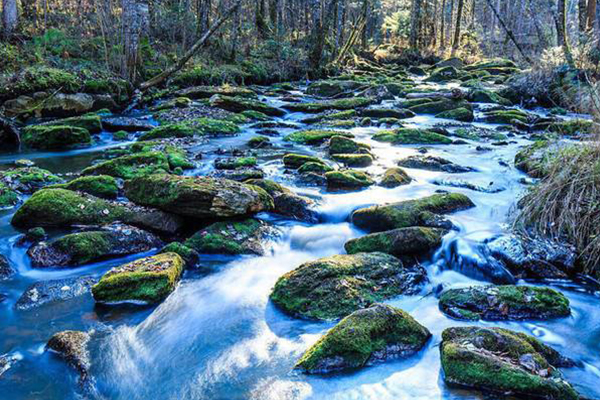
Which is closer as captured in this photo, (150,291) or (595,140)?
(150,291)

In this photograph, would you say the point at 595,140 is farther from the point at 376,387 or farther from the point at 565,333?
the point at 376,387

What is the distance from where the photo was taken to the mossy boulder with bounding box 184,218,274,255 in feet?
18.1

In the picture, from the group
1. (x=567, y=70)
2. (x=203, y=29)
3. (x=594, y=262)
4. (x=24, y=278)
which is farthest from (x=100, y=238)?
(x=203, y=29)

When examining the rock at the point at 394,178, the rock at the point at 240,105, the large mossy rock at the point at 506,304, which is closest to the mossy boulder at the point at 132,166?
the rock at the point at 394,178

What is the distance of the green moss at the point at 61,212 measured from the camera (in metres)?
5.75

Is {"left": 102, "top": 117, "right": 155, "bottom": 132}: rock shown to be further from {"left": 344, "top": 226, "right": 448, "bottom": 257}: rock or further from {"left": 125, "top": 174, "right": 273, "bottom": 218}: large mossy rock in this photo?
{"left": 344, "top": 226, "right": 448, "bottom": 257}: rock

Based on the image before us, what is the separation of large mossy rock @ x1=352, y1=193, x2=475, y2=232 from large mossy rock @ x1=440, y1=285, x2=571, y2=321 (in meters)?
1.64

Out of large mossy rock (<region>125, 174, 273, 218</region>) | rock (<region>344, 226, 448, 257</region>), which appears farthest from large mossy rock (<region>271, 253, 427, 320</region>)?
large mossy rock (<region>125, 174, 273, 218</region>)

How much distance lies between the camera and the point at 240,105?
580 inches

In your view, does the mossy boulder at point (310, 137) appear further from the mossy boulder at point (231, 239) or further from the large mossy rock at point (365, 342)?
the large mossy rock at point (365, 342)

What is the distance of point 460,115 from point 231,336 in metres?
12.7

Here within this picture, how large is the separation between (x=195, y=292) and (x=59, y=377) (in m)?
1.55

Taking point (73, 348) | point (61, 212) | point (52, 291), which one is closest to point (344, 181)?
point (61, 212)

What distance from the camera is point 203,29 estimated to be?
72.6 feet
